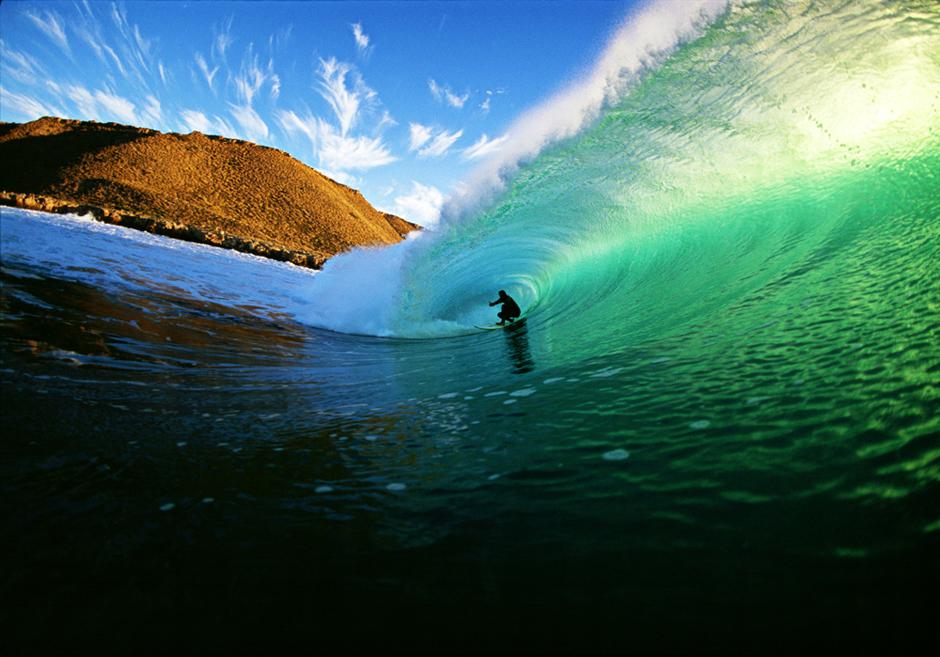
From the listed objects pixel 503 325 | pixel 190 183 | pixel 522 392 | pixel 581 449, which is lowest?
pixel 581 449

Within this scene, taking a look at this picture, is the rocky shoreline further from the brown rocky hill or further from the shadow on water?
the shadow on water

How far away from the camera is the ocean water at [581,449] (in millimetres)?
1052

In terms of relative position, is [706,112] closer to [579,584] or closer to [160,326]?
[579,584]

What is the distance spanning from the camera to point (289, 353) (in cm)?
555

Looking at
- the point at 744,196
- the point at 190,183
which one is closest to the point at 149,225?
the point at 190,183

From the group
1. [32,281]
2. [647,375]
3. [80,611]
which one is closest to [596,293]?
[647,375]

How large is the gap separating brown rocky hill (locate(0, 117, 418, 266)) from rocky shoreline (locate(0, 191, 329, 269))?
0.70ft

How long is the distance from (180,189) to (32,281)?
49.4m

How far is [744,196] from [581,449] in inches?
279

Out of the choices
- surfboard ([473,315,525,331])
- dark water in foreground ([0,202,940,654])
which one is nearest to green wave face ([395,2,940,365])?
surfboard ([473,315,525,331])

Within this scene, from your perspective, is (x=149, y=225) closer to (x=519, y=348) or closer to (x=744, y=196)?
(x=519, y=348)

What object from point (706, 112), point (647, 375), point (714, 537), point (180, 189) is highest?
point (180, 189)

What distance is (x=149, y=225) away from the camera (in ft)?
83.1

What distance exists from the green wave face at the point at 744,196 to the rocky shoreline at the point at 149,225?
2265 cm
